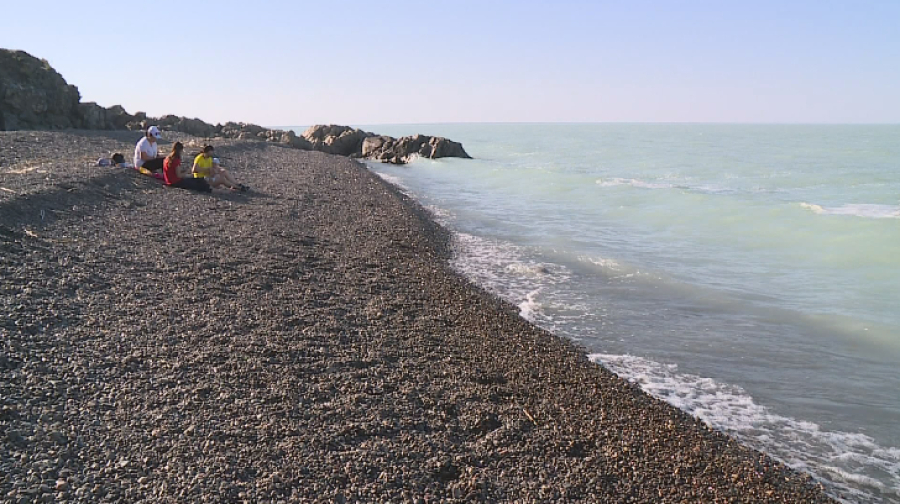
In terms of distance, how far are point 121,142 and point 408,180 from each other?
575 inches

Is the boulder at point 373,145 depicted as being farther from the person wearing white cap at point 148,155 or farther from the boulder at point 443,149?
the person wearing white cap at point 148,155

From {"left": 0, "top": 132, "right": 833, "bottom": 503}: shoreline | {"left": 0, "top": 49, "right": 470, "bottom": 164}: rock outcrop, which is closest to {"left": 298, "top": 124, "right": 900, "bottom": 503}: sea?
{"left": 0, "top": 132, "right": 833, "bottom": 503}: shoreline

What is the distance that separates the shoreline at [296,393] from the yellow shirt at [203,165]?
5.13 metres

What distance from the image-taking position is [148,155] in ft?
49.4

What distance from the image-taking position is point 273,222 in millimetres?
12398

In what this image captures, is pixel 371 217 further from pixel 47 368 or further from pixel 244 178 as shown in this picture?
pixel 47 368

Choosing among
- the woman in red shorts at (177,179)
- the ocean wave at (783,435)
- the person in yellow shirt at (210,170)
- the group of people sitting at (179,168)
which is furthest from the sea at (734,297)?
the woman in red shorts at (177,179)

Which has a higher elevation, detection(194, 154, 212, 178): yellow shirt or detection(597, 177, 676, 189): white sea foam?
detection(194, 154, 212, 178): yellow shirt

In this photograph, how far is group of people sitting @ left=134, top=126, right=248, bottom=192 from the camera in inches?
569

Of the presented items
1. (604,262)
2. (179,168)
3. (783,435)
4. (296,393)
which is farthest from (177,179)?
(783,435)

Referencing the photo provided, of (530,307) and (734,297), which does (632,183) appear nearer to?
(734,297)

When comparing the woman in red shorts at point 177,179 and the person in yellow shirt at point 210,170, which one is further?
the person in yellow shirt at point 210,170

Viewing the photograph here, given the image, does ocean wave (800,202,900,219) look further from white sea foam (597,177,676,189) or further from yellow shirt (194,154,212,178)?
yellow shirt (194,154,212,178)

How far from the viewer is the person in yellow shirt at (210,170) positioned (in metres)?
15.1
